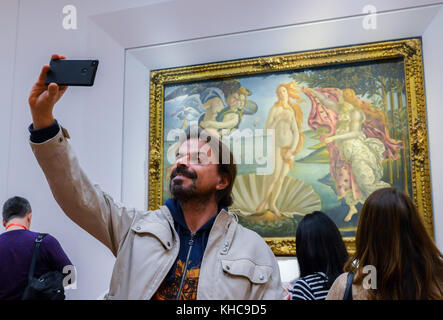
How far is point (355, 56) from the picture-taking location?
14.6ft

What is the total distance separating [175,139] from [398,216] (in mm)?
3318

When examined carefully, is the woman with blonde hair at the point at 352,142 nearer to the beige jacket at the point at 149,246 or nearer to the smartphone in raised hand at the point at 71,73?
the beige jacket at the point at 149,246

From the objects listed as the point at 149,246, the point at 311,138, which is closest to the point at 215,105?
the point at 311,138

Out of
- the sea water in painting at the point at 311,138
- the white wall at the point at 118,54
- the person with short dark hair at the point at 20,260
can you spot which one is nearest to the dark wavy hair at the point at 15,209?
the person with short dark hair at the point at 20,260

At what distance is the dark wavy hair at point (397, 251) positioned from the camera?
179 centimetres

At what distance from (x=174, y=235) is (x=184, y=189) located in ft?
0.79

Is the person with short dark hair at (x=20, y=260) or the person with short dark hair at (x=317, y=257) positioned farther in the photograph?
the person with short dark hair at (x=20, y=260)

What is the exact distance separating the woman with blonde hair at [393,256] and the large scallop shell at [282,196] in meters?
2.51

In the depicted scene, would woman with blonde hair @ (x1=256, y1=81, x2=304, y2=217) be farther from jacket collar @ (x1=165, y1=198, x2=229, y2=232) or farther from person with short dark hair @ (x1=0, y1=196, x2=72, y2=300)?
jacket collar @ (x1=165, y1=198, x2=229, y2=232)

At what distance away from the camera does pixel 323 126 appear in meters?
4.53
